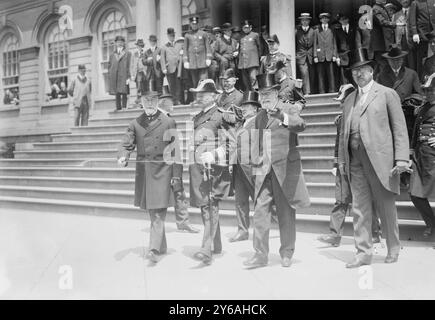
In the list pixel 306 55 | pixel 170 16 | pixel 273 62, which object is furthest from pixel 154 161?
pixel 170 16

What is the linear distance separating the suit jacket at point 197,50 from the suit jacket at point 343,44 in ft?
10.7

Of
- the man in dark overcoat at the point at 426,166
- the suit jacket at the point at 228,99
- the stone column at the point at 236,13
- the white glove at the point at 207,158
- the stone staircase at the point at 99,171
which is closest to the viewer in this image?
the white glove at the point at 207,158

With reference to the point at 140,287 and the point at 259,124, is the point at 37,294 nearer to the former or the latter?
the point at 140,287

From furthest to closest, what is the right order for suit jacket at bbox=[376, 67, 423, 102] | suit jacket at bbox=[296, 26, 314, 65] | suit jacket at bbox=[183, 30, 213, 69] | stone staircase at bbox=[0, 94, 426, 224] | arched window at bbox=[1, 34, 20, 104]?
arched window at bbox=[1, 34, 20, 104] → suit jacket at bbox=[183, 30, 213, 69] → suit jacket at bbox=[296, 26, 314, 65] → stone staircase at bbox=[0, 94, 426, 224] → suit jacket at bbox=[376, 67, 423, 102]

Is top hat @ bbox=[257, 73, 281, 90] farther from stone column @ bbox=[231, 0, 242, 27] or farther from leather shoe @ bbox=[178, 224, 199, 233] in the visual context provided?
stone column @ bbox=[231, 0, 242, 27]

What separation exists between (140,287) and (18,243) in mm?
3346

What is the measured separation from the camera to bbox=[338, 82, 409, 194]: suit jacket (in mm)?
5117

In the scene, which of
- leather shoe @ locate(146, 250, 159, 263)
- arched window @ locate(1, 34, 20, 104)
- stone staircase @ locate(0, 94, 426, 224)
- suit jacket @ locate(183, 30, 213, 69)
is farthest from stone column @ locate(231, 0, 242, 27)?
arched window @ locate(1, 34, 20, 104)

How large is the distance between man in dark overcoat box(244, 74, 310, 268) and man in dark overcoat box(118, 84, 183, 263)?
44.7 inches

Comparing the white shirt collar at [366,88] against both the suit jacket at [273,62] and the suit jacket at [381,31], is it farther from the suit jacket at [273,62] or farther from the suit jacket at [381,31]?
the suit jacket at [381,31]

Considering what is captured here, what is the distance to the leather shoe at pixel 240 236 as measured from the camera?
264 inches

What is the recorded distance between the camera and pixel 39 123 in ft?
68.4

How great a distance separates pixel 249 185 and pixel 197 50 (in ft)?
20.9

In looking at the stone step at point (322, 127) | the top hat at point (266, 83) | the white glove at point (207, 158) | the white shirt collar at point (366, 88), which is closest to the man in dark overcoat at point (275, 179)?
the top hat at point (266, 83)
